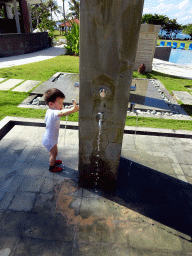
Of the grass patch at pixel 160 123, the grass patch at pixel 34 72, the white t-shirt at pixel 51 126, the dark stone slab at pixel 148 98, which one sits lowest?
the grass patch at pixel 160 123

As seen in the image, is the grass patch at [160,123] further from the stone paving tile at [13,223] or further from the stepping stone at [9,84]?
the stepping stone at [9,84]

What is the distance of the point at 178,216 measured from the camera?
113 inches

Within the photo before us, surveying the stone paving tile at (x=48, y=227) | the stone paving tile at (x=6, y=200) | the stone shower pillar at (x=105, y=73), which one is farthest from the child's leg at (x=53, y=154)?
the stone paving tile at (x=48, y=227)

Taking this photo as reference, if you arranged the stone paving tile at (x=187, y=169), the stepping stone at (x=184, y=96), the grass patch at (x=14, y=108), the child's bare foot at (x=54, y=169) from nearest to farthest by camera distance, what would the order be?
1. the child's bare foot at (x=54, y=169)
2. the stone paving tile at (x=187, y=169)
3. the grass patch at (x=14, y=108)
4. the stepping stone at (x=184, y=96)

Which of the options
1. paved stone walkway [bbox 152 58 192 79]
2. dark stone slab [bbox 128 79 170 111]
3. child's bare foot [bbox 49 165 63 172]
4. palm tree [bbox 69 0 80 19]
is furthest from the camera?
palm tree [bbox 69 0 80 19]

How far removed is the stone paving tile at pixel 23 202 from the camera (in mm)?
2844

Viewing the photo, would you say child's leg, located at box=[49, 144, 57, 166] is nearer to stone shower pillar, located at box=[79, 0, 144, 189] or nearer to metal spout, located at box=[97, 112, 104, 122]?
stone shower pillar, located at box=[79, 0, 144, 189]

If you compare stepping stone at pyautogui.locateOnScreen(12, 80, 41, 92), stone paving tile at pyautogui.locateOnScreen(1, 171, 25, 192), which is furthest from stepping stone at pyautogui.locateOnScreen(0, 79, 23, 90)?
stone paving tile at pyautogui.locateOnScreen(1, 171, 25, 192)

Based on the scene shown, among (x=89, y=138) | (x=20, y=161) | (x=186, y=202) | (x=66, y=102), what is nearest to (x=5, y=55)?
(x=66, y=102)

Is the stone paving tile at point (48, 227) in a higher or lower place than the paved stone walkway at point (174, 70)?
lower

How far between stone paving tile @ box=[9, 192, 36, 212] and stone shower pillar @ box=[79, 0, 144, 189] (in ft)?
3.23

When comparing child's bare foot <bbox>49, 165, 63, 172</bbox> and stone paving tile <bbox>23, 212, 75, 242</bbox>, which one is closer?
stone paving tile <bbox>23, 212, 75, 242</bbox>

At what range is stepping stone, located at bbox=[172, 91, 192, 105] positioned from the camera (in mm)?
7408

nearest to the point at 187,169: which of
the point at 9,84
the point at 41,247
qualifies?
the point at 41,247
